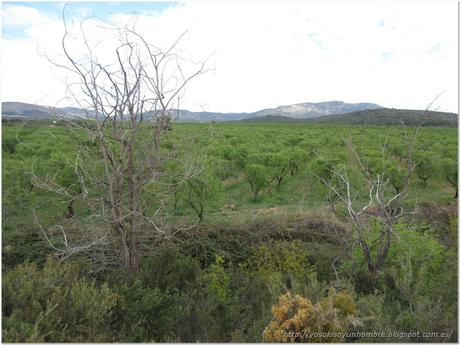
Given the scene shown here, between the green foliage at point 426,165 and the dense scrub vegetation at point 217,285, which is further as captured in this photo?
the green foliage at point 426,165

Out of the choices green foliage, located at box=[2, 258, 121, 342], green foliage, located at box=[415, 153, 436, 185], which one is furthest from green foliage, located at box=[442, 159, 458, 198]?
green foliage, located at box=[2, 258, 121, 342]

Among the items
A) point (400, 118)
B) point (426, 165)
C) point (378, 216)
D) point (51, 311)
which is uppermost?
point (400, 118)

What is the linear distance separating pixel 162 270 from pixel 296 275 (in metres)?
2.83

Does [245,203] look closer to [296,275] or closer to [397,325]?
[296,275]

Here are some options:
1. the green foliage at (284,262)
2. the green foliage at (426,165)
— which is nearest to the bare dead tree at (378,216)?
the green foliage at (284,262)

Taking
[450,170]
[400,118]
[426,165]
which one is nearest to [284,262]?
[400,118]

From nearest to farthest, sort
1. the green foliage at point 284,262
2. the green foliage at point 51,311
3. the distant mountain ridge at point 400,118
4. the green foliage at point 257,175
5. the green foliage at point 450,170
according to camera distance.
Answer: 1. the green foliage at point 51,311
2. the distant mountain ridge at point 400,118
3. the green foliage at point 284,262
4. the green foliage at point 257,175
5. the green foliage at point 450,170

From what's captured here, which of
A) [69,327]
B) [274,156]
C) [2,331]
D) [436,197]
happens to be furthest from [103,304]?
[436,197]

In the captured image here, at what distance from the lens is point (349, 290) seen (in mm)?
5707

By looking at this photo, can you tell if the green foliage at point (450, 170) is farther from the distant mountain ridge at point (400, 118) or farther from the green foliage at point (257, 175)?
the green foliage at point (257, 175)

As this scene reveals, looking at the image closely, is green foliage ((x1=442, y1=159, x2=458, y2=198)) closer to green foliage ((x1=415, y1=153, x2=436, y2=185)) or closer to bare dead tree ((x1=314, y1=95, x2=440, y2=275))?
green foliage ((x1=415, y1=153, x2=436, y2=185))

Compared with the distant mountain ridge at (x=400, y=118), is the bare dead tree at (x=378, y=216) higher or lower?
lower

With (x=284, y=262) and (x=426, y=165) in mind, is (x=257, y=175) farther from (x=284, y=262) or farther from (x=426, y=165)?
(x=284, y=262)

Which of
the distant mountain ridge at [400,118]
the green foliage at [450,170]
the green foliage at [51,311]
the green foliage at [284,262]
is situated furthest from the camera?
the green foliage at [450,170]
